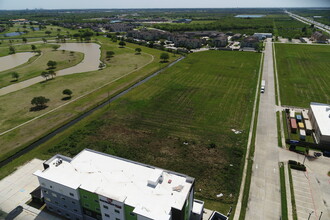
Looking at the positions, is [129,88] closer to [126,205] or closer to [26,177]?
[26,177]

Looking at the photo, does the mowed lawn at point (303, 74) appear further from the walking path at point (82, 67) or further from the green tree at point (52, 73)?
the green tree at point (52, 73)

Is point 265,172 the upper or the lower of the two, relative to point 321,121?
lower

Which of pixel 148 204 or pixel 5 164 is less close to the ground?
pixel 148 204

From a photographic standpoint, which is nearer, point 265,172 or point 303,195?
point 303,195

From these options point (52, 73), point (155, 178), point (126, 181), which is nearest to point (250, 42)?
point (52, 73)

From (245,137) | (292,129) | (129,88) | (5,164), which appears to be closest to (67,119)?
(5,164)

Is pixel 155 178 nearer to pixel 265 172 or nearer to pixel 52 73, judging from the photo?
pixel 265 172

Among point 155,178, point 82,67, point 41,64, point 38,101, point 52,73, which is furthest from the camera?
point 41,64

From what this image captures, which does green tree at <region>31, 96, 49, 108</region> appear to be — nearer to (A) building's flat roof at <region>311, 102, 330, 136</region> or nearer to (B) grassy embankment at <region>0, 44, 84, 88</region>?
(B) grassy embankment at <region>0, 44, 84, 88</region>
